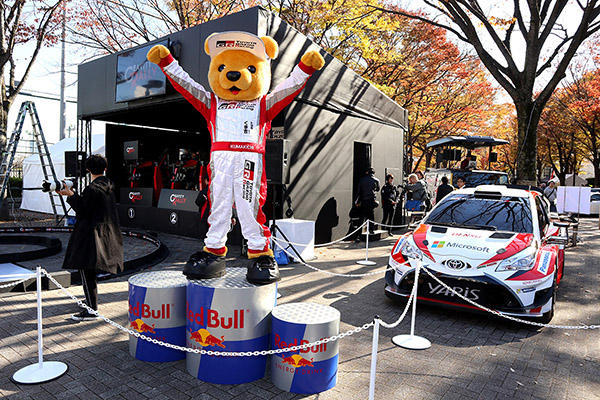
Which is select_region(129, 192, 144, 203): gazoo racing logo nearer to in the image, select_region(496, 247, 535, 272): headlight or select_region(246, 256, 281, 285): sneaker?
select_region(246, 256, 281, 285): sneaker

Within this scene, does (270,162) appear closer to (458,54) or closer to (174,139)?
(174,139)

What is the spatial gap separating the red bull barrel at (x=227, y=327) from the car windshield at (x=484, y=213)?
3.40 m

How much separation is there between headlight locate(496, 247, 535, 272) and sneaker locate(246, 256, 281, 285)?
2683 millimetres

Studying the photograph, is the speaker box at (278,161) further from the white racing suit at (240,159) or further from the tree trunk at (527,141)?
the tree trunk at (527,141)

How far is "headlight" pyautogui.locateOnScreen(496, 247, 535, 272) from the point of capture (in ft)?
15.1

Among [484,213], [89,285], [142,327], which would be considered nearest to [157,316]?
[142,327]

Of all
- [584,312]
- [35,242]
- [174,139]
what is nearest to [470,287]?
[584,312]

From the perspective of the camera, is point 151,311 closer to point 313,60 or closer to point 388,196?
point 313,60

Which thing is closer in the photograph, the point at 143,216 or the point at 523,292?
the point at 523,292

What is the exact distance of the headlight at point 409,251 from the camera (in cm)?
513

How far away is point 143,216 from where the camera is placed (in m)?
12.7

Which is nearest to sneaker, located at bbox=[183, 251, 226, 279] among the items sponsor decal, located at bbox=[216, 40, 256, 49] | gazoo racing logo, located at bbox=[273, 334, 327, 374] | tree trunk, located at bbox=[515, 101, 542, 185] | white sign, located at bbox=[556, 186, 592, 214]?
gazoo racing logo, located at bbox=[273, 334, 327, 374]

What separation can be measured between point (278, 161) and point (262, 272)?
12.0ft

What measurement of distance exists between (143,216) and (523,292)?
36.5ft
